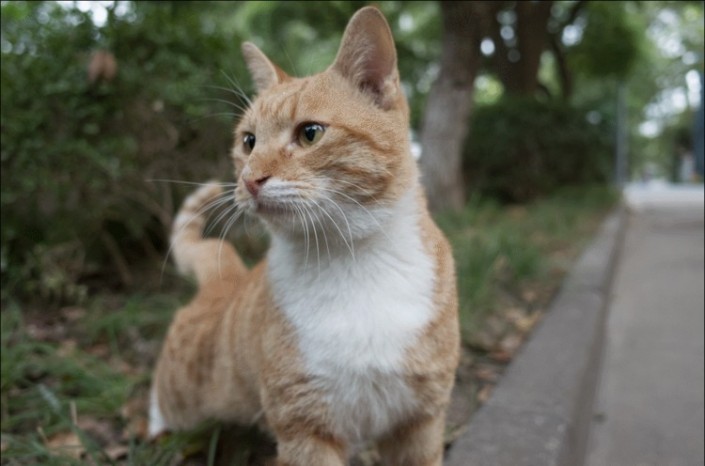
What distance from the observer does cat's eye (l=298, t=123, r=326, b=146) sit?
5.00 feet

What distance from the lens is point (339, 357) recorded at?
147 cm

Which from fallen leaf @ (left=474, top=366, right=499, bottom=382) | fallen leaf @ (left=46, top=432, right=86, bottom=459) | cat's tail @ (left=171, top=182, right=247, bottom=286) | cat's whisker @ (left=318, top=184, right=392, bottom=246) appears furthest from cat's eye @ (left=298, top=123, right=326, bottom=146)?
fallen leaf @ (left=474, top=366, right=499, bottom=382)

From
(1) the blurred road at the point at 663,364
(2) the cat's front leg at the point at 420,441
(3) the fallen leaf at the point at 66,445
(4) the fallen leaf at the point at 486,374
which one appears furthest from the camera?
→ (4) the fallen leaf at the point at 486,374

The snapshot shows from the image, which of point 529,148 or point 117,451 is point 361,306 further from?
point 529,148

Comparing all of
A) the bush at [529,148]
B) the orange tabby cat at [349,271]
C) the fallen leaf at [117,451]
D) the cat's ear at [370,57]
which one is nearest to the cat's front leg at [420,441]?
the orange tabby cat at [349,271]

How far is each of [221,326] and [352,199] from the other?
94 cm

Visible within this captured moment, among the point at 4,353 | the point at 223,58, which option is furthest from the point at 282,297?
the point at 223,58

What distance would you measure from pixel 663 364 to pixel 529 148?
21.5ft

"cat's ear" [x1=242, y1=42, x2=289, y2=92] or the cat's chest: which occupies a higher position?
"cat's ear" [x1=242, y1=42, x2=289, y2=92]

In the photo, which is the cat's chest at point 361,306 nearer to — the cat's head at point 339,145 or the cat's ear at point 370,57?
the cat's head at point 339,145

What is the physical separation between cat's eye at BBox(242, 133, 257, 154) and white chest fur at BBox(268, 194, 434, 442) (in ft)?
1.12

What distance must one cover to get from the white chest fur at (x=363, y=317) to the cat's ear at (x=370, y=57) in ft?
1.25

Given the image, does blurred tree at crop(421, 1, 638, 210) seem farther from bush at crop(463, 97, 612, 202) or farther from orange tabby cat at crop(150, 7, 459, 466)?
bush at crop(463, 97, 612, 202)

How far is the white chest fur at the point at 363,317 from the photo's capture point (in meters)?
1.48
